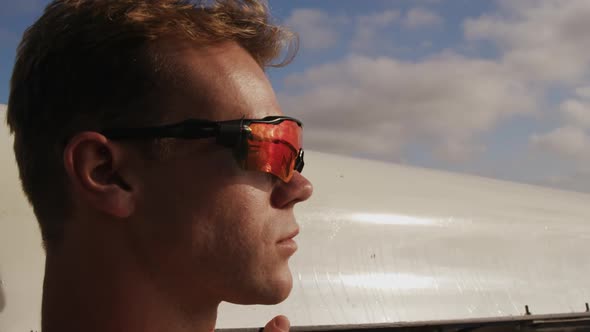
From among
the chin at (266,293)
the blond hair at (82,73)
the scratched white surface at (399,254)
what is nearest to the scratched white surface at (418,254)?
the scratched white surface at (399,254)

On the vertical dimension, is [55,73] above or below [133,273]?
above

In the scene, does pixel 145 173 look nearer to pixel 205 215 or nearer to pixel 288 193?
pixel 205 215

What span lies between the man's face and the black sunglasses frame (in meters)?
0.02

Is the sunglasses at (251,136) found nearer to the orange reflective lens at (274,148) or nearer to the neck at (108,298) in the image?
the orange reflective lens at (274,148)

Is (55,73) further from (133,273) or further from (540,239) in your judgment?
(540,239)

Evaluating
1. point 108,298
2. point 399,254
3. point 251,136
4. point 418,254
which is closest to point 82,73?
point 251,136

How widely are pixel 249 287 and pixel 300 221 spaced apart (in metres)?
2.13

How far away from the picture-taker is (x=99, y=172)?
4.47 ft

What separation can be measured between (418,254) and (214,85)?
2686 millimetres

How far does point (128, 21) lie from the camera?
1382 millimetres

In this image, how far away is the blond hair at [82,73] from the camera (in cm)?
137

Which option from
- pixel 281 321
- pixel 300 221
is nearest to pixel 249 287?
pixel 281 321

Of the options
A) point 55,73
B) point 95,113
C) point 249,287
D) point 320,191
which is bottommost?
point 249,287

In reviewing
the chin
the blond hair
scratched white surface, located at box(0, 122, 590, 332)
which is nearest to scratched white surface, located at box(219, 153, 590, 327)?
scratched white surface, located at box(0, 122, 590, 332)
